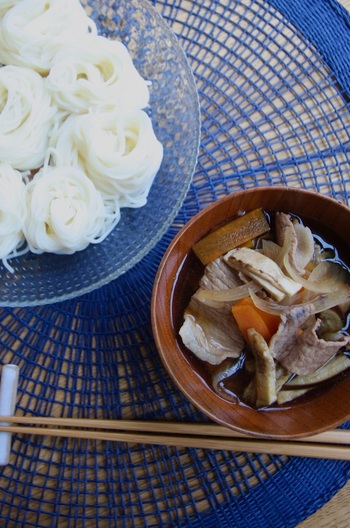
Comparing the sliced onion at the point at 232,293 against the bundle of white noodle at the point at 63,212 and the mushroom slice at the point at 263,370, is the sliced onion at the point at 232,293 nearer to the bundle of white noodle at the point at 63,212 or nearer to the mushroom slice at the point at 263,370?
the mushroom slice at the point at 263,370

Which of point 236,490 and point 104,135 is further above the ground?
point 104,135

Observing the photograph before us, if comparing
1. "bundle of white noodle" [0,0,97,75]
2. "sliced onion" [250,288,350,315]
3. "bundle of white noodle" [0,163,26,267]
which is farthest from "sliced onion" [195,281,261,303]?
"bundle of white noodle" [0,0,97,75]

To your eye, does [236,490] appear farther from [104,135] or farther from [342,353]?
[104,135]

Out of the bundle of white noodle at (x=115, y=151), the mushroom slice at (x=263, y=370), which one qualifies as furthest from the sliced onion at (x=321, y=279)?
the bundle of white noodle at (x=115, y=151)

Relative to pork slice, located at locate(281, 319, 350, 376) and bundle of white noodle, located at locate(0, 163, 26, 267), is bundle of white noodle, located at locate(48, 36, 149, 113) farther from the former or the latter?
pork slice, located at locate(281, 319, 350, 376)

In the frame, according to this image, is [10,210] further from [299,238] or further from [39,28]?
[299,238]

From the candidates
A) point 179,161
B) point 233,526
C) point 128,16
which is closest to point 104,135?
point 179,161
